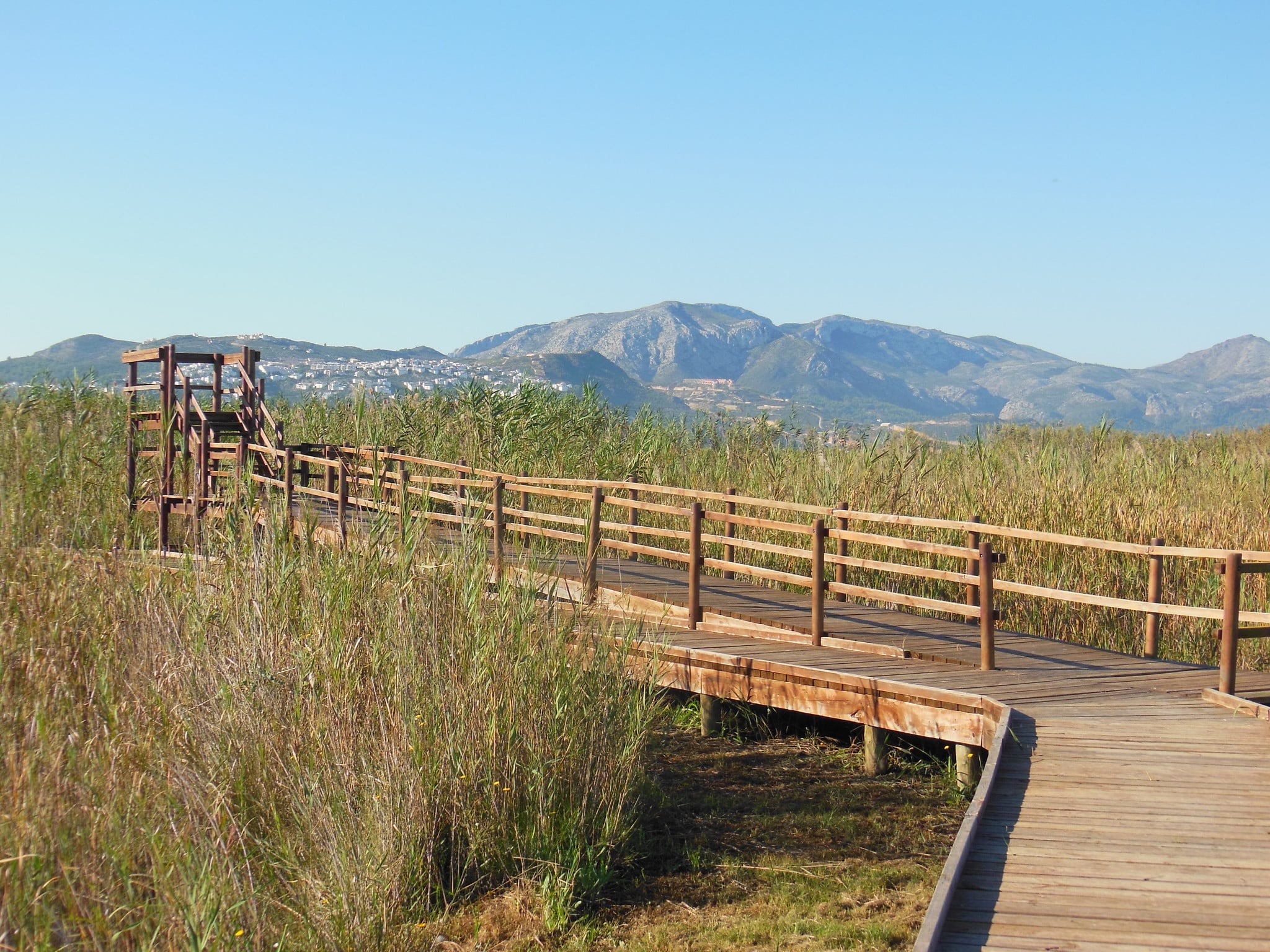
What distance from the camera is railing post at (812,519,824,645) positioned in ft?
29.3

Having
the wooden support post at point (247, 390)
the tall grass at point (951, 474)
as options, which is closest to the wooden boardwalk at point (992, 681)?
the tall grass at point (951, 474)

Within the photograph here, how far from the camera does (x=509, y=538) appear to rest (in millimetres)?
12031

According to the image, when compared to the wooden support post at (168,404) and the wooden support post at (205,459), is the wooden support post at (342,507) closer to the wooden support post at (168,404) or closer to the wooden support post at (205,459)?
the wooden support post at (205,459)

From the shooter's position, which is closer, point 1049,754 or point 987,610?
point 1049,754

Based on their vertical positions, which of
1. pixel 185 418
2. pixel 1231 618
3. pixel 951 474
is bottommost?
pixel 1231 618

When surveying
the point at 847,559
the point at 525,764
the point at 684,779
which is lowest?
the point at 684,779

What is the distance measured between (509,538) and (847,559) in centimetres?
385

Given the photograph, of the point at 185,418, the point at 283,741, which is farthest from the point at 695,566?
the point at 185,418

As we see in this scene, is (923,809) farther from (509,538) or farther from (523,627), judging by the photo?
(509,538)

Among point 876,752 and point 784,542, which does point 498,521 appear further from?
point 784,542

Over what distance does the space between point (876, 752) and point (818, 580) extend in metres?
1.46

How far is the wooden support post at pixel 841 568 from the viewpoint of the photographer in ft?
34.8

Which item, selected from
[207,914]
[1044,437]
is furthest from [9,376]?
[207,914]

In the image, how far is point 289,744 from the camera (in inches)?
230
